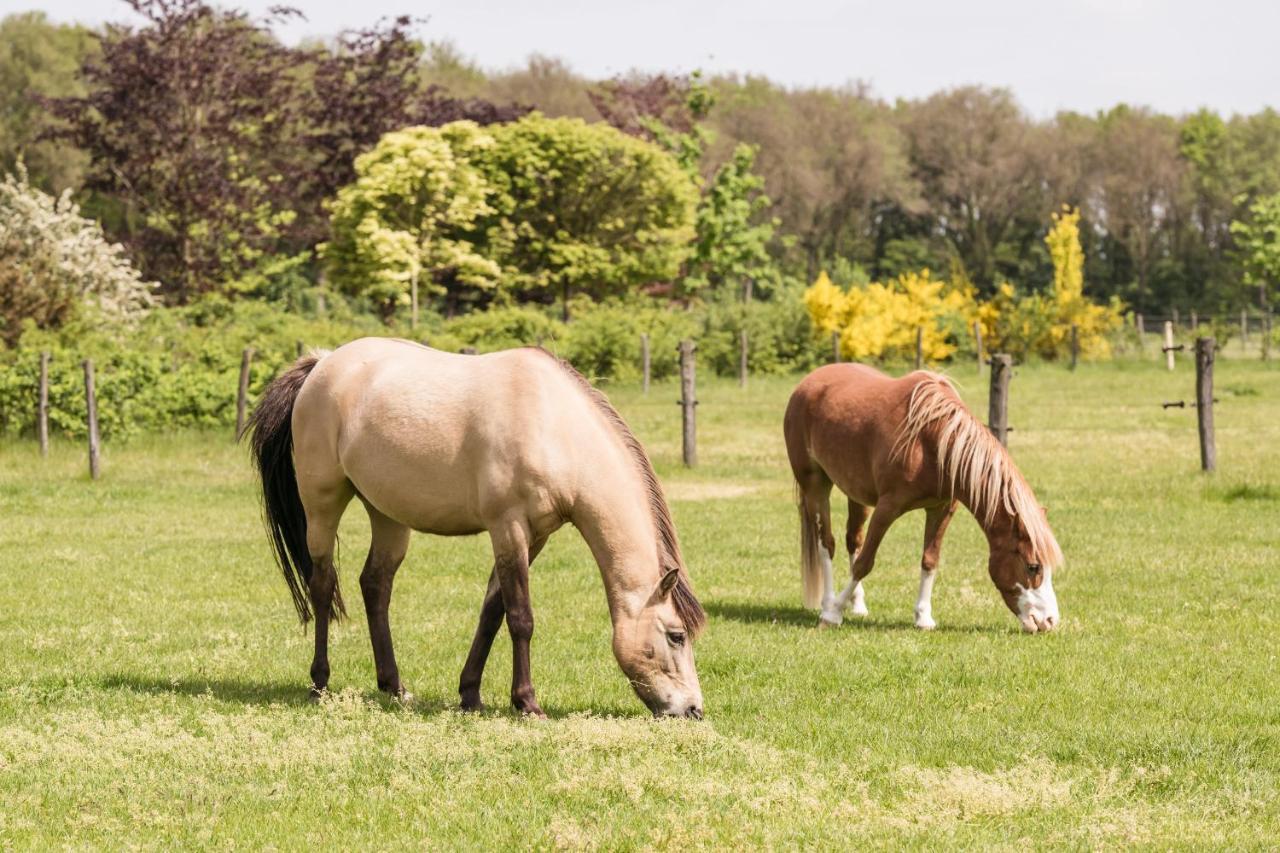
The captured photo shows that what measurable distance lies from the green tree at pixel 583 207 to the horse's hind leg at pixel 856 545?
35630 millimetres

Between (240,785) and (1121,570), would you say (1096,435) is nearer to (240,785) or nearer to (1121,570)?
(1121,570)

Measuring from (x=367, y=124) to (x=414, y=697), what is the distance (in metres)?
41.5

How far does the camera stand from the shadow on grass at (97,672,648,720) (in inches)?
312

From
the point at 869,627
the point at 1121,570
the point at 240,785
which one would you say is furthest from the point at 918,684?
the point at 1121,570

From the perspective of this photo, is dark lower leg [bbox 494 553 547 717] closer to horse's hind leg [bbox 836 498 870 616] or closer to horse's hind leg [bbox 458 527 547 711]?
horse's hind leg [bbox 458 527 547 711]

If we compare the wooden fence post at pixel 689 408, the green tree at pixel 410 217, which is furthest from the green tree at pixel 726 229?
the wooden fence post at pixel 689 408

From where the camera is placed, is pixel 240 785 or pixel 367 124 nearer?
pixel 240 785

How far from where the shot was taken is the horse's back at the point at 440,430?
767cm

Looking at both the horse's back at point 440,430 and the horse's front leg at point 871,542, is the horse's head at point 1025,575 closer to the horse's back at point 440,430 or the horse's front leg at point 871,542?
the horse's front leg at point 871,542

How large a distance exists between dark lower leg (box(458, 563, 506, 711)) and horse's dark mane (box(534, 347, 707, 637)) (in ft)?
3.19

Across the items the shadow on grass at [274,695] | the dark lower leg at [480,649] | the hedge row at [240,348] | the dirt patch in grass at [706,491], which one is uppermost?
the hedge row at [240,348]

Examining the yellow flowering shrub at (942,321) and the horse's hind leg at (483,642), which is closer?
the horse's hind leg at (483,642)

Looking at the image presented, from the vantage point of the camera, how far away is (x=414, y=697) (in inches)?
326

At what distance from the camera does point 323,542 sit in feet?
28.5
